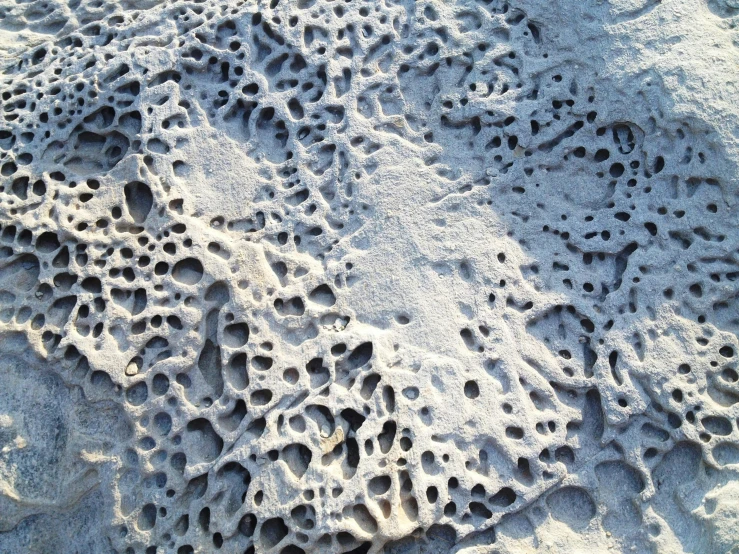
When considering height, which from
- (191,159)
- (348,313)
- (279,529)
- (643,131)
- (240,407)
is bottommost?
(279,529)

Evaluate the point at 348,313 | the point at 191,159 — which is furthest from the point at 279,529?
the point at 191,159

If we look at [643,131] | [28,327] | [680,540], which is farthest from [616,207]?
[28,327]

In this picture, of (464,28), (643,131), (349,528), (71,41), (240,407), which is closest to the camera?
(349,528)

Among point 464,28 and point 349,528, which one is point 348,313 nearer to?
point 349,528

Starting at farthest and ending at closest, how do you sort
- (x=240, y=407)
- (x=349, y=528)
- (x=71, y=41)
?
(x=71, y=41) < (x=240, y=407) < (x=349, y=528)

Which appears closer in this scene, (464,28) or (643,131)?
(643,131)

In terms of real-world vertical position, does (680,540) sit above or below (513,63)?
below
